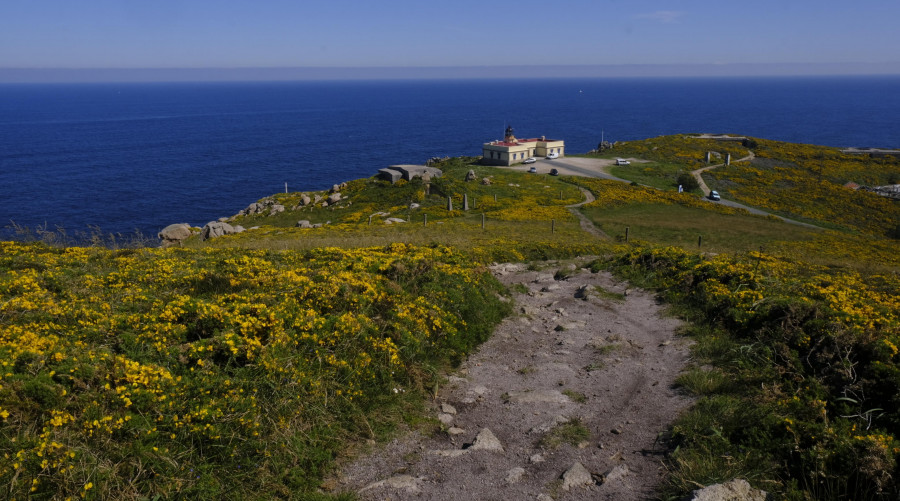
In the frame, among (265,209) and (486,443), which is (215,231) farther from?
(486,443)

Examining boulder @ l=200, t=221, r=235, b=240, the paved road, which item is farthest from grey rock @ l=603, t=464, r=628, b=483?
the paved road

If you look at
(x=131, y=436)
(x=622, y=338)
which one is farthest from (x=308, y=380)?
(x=622, y=338)

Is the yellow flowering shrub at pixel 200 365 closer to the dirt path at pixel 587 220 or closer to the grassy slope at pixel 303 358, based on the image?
the grassy slope at pixel 303 358

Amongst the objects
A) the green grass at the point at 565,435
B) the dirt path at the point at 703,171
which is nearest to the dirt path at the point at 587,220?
the dirt path at the point at 703,171

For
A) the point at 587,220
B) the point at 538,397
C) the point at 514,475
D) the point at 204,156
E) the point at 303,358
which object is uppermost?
the point at 303,358

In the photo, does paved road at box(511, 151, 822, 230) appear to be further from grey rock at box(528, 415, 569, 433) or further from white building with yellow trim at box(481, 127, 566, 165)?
grey rock at box(528, 415, 569, 433)

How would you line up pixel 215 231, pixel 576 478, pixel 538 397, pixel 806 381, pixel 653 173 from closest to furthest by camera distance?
pixel 576 478, pixel 806 381, pixel 538 397, pixel 215 231, pixel 653 173

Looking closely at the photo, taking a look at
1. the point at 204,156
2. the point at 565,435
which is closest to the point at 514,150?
the point at 565,435
